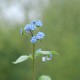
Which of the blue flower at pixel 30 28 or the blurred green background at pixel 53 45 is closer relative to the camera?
the blue flower at pixel 30 28

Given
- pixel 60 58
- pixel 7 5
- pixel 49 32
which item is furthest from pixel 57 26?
pixel 7 5

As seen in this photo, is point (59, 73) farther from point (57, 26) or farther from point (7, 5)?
point (7, 5)

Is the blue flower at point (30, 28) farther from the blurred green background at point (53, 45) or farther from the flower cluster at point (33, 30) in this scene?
the blurred green background at point (53, 45)

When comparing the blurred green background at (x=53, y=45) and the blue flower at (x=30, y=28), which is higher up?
the blue flower at (x=30, y=28)

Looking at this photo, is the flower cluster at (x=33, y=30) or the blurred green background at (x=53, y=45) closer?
the flower cluster at (x=33, y=30)

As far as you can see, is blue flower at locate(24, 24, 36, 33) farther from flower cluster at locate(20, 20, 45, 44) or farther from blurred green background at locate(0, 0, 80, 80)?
blurred green background at locate(0, 0, 80, 80)

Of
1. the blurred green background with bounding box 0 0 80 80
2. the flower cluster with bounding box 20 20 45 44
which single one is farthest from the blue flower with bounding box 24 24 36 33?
the blurred green background with bounding box 0 0 80 80

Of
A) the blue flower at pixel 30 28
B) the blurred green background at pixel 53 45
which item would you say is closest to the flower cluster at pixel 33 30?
the blue flower at pixel 30 28

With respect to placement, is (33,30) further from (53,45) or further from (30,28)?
(53,45)

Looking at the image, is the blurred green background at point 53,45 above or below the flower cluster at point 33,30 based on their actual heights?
below
